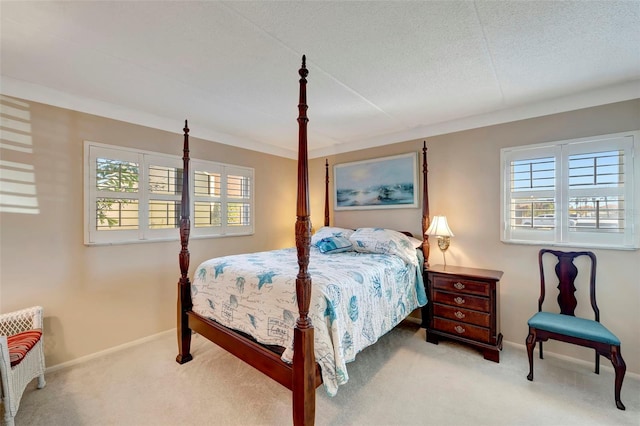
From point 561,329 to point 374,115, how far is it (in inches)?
101

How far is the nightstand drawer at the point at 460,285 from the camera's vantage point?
2545 millimetres

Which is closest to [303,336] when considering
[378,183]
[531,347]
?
[531,347]

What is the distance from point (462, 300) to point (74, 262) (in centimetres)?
370

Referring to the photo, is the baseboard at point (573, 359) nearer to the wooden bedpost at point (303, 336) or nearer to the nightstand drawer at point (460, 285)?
the nightstand drawer at point (460, 285)

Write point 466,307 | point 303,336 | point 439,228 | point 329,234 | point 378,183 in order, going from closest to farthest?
point 303,336
point 466,307
point 439,228
point 329,234
point 378,183

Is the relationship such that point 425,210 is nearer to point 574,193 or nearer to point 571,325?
point 574,193

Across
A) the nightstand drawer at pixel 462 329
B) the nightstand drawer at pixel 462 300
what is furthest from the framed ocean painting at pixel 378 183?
the nightstand drawer at pixel 462 329

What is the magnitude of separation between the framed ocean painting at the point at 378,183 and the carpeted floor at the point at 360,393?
187cm

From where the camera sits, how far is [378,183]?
3.81 m

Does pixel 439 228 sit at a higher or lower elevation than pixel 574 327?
Answer: higher

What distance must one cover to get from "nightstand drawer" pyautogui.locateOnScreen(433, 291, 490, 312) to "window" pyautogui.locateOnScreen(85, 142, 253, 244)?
8.56 ft

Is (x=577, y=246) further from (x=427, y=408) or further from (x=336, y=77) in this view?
(x=336, y=77)

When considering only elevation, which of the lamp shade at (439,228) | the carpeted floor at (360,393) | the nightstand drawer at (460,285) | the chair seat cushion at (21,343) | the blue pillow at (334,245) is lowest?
the carpeted floor at (360,393)

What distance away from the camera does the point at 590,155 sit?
2457 millimetres
